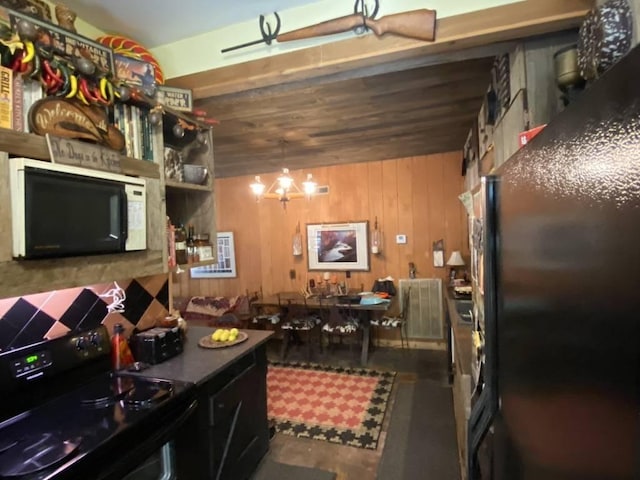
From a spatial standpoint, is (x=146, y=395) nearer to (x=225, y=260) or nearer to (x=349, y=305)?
(x=349, y=305)

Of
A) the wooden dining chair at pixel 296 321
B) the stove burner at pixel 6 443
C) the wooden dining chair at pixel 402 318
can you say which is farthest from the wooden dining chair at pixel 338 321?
the stove burner at pixel 6 443

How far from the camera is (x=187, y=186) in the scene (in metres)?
→ 1.97

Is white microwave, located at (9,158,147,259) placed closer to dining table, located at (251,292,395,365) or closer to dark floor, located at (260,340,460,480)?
dark floor, located at (260,340,460,480)

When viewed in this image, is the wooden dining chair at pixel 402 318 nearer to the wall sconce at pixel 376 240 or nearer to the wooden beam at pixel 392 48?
the wall sconce at pixel 376 240

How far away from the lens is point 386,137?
347cm

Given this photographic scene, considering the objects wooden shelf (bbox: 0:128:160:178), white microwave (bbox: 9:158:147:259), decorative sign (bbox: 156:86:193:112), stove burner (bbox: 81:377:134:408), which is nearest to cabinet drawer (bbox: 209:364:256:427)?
stove burner (bbox: 81:377:134:408)

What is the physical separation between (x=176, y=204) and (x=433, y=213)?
3161 millimetres

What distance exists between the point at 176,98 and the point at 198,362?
1405 millimetres

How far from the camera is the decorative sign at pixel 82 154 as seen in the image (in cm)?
127

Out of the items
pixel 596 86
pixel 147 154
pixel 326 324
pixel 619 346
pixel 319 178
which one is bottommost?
pixel 326 324

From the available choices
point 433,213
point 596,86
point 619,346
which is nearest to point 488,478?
point 619,346

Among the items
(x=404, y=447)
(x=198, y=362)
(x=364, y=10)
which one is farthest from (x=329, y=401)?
(x=364, y=10)

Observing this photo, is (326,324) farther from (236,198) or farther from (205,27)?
(205,27)

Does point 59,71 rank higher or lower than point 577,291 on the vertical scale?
higher
